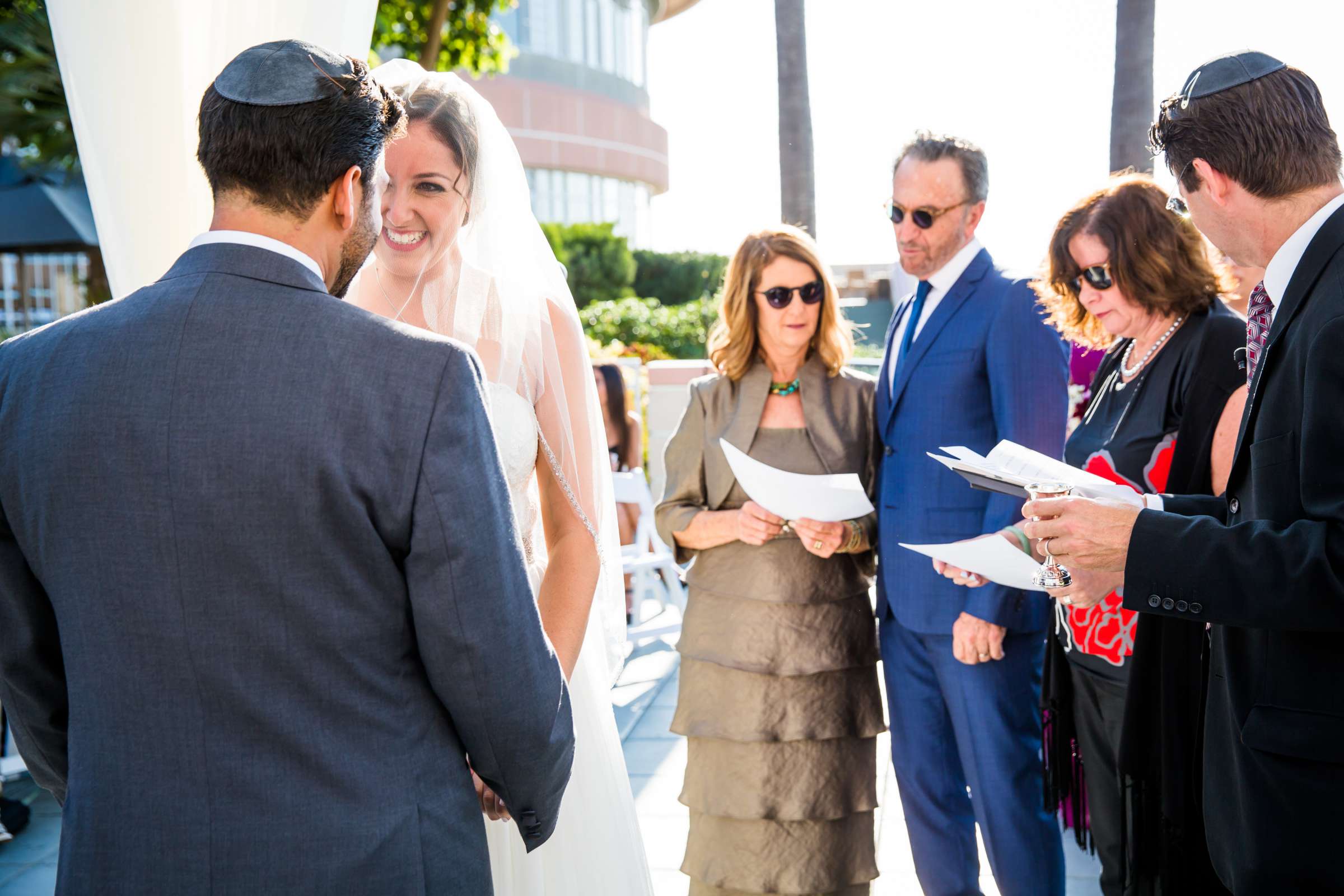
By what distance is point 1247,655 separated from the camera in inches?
66.9

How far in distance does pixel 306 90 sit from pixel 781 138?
830cm

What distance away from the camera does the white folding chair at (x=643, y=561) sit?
6.72 m

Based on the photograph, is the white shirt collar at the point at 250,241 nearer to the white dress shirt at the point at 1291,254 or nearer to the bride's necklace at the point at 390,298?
the bride's necklace at the point at 390,298

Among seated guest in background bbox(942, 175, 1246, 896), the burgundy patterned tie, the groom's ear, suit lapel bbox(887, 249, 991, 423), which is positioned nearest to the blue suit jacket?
suit lapel bbox(887, 249, 991, 423)

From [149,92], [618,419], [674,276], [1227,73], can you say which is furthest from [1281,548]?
[674,276]

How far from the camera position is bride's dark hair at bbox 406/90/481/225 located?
2.12m

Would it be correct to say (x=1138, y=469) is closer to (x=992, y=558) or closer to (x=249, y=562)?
(x=992, y=558)

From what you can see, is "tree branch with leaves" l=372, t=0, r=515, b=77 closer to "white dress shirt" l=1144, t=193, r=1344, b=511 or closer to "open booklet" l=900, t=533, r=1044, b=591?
"open booklet" l=900, t=533, r=1044, b=591

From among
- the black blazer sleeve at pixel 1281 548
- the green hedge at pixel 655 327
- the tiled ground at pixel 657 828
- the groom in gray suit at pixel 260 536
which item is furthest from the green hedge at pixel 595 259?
the groom in gray suit at pixel 260 536

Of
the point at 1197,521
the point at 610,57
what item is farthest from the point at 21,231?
the point at 610,57

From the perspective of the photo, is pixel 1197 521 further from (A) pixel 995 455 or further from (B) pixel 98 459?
(B) pixel 98 459

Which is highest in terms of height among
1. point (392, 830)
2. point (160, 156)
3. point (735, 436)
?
point (160, 156)

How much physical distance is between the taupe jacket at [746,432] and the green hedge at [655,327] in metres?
12.4

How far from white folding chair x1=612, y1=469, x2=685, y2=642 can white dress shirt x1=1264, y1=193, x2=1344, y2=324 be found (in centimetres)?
508
